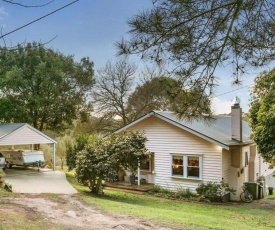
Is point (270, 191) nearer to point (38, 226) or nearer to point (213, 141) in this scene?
point (213, 141)

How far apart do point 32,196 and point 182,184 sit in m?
7.98

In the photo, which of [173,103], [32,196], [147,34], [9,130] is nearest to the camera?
[147,34]

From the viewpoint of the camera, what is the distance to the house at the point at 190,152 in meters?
16.5

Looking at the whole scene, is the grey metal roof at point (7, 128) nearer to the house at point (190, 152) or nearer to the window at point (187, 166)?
the house at point (190, 152)

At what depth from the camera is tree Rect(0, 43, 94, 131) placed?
78.0ft

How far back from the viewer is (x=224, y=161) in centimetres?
1672

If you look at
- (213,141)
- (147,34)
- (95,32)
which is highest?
(95,32)

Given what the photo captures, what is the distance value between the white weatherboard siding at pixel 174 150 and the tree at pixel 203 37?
11.6 meters

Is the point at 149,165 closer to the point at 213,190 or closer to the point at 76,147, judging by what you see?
the point at 213,190

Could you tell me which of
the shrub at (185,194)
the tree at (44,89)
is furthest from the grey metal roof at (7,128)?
the shrub at (185,194)

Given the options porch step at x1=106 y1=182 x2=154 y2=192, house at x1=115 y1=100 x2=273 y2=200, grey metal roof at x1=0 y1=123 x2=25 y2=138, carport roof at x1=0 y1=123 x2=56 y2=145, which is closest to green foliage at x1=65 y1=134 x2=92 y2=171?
carport roof at x1=0 y1=123 x2=56 y2=145

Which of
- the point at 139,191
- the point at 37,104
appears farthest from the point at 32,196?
the point at 37,104

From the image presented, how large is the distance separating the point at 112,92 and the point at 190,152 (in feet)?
36.4

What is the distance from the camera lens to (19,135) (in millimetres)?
19828
